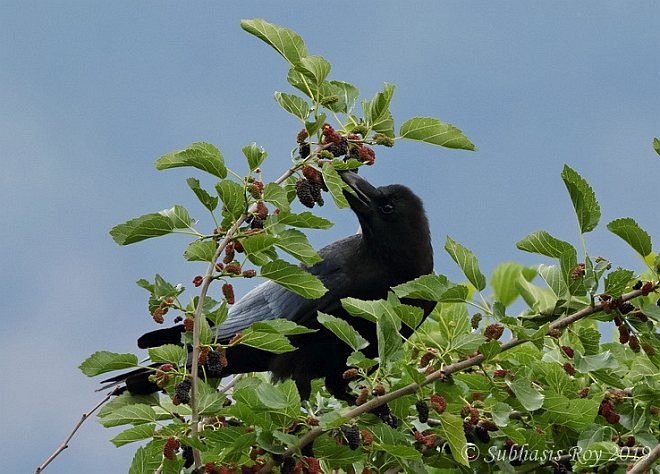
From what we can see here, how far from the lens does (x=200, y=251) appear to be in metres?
3.39

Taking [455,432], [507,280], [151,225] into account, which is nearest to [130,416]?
[151,225]

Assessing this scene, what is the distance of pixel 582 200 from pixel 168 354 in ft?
5.23

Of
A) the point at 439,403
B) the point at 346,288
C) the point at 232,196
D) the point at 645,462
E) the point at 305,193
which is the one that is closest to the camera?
the point at 645,462

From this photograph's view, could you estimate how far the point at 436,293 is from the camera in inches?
134

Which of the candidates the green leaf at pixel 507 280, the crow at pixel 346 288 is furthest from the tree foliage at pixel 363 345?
the green leaf at pixel 507 280

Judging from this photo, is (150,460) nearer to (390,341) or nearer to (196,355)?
(196,355)

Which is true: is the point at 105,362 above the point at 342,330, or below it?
above

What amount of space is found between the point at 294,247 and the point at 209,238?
1.04 feet

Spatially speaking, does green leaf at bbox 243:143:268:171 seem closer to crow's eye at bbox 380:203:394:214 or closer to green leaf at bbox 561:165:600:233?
green leaf at bbox 561:165:600:233

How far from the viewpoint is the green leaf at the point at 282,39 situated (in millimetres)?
3670

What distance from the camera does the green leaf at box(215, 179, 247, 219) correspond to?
11.2 ft

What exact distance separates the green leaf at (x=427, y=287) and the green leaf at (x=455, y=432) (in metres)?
0.42

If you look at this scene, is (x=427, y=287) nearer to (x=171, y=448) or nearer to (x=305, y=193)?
(x=305, y=193)

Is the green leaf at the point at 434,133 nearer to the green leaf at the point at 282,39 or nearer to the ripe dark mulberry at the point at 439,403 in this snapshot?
the green leaf at the point at 282,39
